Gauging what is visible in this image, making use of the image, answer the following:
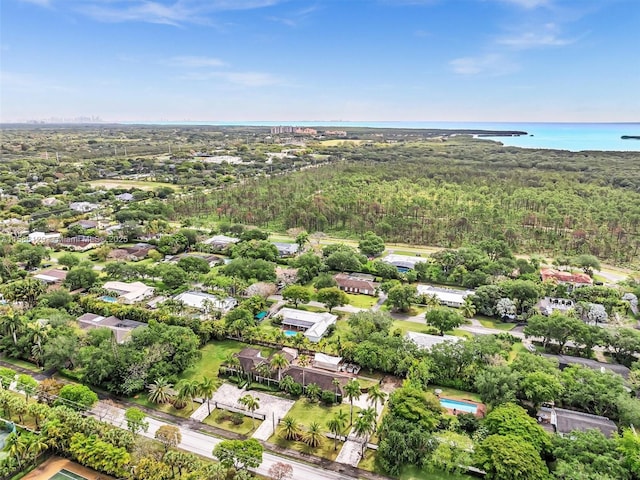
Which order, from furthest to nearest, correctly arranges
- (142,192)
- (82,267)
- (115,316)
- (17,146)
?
1. (17,146)
2. (142,192)
3. (82,267)
4. (115,316)

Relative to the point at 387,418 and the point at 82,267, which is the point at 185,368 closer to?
the point at 387,418

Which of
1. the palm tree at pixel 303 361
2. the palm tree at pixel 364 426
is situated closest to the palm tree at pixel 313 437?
the palm tree at pixel 364 426

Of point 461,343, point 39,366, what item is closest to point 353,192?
point 461,343

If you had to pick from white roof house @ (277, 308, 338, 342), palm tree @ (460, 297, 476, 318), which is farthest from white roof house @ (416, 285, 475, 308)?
white roof house @ (277, 308, 338, 342)

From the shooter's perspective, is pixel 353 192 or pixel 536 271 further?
pixel 353 192

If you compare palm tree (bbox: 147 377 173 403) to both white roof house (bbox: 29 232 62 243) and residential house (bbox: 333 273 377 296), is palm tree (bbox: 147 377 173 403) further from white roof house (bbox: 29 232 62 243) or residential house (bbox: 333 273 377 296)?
white roof house (bbox: 29 232 62 243)

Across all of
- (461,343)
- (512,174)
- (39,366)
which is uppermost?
(512,174)
